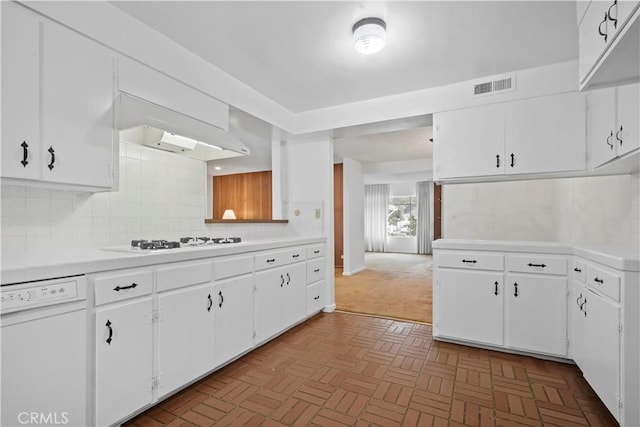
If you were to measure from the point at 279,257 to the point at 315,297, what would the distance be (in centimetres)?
88

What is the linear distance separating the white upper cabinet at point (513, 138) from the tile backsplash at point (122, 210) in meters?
2.22

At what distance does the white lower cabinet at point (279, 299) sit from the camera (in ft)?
8.54

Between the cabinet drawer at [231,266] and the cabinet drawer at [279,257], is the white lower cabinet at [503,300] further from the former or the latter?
the cabinet drawer at [231,266]

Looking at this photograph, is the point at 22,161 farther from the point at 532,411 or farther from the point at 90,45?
the point at 532,411

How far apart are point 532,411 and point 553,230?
8.00 ft

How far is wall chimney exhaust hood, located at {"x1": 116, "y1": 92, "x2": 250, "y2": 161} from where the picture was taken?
1.96m

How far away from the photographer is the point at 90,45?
1.80 metres

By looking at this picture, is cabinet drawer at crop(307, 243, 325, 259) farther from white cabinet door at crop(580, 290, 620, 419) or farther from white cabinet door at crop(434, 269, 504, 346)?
white cabinet door at crop(580, 290, 620, 419)

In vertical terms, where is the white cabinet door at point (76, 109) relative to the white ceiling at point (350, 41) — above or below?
below

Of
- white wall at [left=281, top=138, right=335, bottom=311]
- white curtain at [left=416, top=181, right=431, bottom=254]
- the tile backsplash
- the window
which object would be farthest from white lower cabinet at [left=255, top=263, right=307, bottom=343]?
the window

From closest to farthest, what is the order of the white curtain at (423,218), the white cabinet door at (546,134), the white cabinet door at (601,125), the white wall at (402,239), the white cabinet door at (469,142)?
the white cabinet door at (601,125) → the white cabinet door at (546,134) → the white cabinet door at (469,142) → the white curtain at (423,218) → the white wall at (402,239)

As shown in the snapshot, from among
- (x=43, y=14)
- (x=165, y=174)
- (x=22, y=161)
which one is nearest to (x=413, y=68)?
(x=165, y=174)

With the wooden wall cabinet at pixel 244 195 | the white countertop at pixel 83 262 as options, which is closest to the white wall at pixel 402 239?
the wooden wall cabinet at pixel 244 195

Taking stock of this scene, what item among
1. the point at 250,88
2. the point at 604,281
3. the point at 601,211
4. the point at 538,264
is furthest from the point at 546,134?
the point at 250,88
